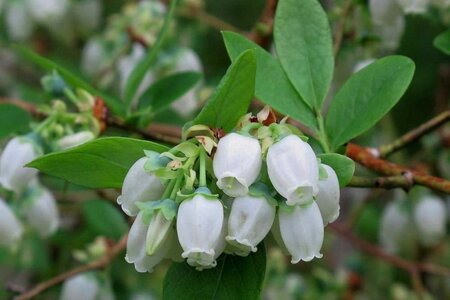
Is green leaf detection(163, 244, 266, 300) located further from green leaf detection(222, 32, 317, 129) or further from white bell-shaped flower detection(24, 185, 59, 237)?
white bell-shaped flower detection(24, 185, 59, 237)

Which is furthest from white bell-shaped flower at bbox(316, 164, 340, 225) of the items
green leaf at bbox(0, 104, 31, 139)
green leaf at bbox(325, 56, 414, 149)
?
green leaf at bbox(0, 104, 31, 139)

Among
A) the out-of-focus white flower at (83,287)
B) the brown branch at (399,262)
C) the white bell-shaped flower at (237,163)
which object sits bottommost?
the brown branch at (399,262)

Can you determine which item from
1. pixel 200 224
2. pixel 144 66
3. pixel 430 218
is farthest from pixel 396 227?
pixel 200 224


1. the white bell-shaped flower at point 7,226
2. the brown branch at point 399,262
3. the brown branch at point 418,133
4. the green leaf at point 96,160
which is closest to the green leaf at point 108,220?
the white bell-shaped flower at point 7,226

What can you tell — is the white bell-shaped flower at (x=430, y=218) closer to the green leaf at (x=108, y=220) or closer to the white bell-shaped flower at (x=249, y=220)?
the green leaf at (x=108, y=220)

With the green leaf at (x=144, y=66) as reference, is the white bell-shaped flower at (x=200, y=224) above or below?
above

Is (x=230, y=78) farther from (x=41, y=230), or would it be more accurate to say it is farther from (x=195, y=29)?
(x=195, y=29)

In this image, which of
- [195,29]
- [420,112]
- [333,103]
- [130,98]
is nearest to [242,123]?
[333,103]

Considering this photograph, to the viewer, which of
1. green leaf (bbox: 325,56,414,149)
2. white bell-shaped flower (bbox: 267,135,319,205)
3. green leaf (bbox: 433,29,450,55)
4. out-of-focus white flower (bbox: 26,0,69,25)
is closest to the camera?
white bell-shaped flower (bbox: 267,135,319,205)
